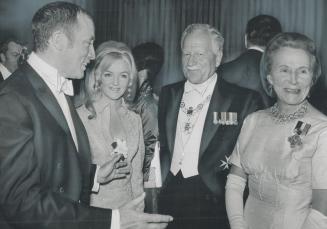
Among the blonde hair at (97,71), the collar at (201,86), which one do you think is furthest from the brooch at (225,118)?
the blonde hair at (97,71)

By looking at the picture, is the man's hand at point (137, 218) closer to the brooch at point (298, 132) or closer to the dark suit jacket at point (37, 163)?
the dark suit jacket at point (37, 163)

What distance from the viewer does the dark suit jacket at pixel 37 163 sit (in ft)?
4.57

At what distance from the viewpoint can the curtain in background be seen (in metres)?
2.35

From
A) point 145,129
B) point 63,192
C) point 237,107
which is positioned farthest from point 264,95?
point 63,192

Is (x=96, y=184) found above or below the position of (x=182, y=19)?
below

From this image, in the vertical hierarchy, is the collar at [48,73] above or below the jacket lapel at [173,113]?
above

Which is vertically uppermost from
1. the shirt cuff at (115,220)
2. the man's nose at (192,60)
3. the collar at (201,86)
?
the man's nose at (192,60)

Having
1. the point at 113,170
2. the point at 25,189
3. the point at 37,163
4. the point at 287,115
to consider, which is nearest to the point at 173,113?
the point at 113,170

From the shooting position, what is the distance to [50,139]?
61.2 inches

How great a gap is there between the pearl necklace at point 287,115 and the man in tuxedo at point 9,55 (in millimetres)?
1369

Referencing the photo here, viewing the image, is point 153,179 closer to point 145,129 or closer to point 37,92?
point 145,129

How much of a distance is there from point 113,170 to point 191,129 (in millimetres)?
530

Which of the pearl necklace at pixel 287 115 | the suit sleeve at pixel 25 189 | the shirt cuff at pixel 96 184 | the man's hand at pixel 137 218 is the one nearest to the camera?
the suit sleeve at pixel 25 189

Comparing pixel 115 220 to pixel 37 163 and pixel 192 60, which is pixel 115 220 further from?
pixel 192 60
